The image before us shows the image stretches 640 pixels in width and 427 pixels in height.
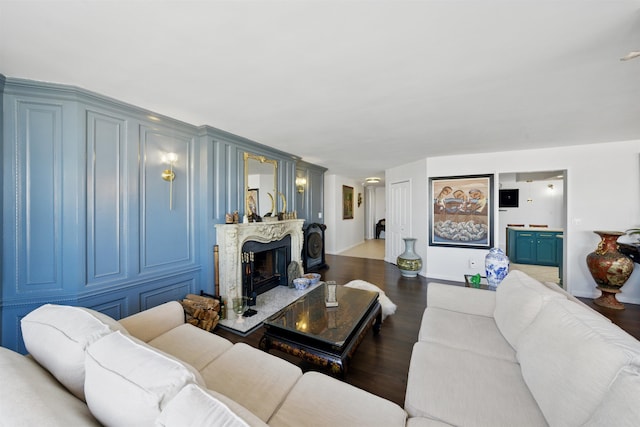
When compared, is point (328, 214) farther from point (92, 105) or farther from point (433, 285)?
point (92, 105)

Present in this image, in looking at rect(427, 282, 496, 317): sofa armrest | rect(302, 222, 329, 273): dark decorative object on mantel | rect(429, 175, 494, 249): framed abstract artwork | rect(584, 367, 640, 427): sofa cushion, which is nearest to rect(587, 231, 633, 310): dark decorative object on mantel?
rect(429, 175, 494, 249): framed abstract artwork

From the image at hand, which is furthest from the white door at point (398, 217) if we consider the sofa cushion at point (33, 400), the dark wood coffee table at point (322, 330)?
the sofa cushion at point (33, 400)

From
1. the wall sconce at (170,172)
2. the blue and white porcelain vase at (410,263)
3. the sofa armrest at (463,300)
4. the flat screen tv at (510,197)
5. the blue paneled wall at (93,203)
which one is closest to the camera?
the blue paneled wall at (93,203)

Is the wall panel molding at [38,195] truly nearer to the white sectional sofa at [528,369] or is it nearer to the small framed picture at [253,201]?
the small framed picture at [253,201]

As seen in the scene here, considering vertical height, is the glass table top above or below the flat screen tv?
below

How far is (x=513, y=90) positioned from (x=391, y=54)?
1.28 metres

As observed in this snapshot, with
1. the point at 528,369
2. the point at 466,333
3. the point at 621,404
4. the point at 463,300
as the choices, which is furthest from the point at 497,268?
the point at 621,404

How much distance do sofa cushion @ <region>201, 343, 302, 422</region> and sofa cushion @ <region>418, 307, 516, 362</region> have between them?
1049 millimetres

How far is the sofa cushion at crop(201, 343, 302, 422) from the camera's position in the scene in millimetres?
1138

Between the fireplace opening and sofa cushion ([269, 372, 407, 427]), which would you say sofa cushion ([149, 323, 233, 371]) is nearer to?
sofa cushion ([269, 372, 407, 427])

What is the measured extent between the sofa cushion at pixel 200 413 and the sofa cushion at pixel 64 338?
0.63 metres

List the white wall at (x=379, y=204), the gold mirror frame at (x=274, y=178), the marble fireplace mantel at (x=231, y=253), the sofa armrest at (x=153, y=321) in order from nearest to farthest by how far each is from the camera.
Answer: the sofa armrest at (x=153, y=321) < the marble fireplace mantel at (x=231, y=253) < the gold mirror frame at (x=274, y=178) < the white wall at (x=379, y=204)

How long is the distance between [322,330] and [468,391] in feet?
3.23

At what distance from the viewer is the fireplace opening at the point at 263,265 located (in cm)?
338
